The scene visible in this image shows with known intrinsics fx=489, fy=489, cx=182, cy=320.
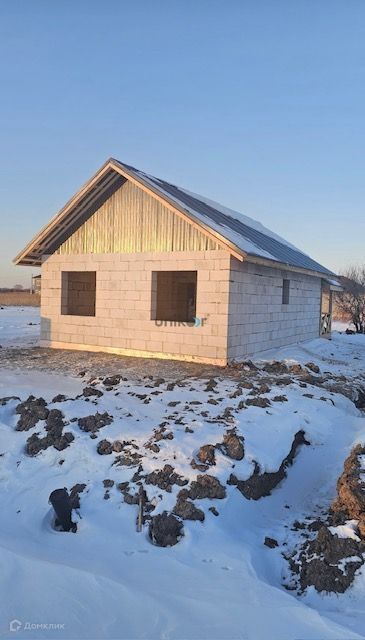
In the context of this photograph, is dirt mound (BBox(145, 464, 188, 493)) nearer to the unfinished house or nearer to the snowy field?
the snowy field

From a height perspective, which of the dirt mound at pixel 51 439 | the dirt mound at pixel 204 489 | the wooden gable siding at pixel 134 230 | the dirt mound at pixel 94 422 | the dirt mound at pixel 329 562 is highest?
the wooden gable siding at pixel 134 230

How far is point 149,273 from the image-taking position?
13.8 metres

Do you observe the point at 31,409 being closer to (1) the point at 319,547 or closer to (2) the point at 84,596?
(2) the point at 84,596

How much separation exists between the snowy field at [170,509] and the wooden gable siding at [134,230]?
4385 mm

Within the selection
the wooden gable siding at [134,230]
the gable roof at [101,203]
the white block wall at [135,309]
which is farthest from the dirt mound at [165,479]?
the wooden gable siding at [134,230]

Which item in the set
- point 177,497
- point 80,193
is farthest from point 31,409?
point 80,193

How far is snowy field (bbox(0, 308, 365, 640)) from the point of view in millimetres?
3908

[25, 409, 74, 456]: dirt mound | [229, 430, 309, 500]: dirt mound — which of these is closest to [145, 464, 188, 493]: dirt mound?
[229, 430, 309, 500]: dirt mound

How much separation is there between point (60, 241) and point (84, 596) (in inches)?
510

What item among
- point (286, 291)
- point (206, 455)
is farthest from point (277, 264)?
point (206, 455)

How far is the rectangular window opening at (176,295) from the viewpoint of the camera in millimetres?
19422

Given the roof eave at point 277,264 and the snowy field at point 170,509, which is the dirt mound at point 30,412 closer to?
the snowy field at point 170,509

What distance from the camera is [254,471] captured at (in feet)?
21.8

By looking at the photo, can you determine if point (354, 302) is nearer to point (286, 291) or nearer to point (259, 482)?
point (286, 291)
